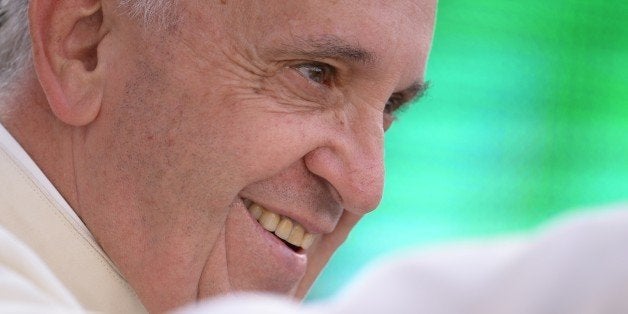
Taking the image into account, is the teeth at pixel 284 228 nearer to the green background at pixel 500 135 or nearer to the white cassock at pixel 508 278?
the white cassock at pixel 508 278

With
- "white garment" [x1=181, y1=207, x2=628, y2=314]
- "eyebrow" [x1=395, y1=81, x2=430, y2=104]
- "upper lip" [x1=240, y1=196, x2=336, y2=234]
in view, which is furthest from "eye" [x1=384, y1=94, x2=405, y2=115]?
"white garment" [x1=181, y1=207, x2=628, y2=314]

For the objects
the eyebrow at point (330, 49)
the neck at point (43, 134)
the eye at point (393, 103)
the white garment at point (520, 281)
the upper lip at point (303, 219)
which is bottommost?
the white garment at point (520, 281)

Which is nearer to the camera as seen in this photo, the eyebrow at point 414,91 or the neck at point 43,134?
the neck at point 43,134

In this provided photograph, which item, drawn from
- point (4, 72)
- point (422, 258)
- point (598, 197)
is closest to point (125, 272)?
point (4, 72)

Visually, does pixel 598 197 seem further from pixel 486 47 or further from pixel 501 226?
pixel 486 47

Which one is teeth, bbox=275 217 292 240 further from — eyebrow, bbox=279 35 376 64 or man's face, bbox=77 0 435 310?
eyebrow, bbox=279 35 376 64

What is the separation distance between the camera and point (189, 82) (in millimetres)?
1765

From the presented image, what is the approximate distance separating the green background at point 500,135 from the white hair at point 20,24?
332 cm

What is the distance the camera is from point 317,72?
6.18 ft

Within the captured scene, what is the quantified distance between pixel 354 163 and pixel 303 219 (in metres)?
0.14

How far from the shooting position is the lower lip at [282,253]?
1.81 m

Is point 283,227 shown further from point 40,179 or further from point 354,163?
point 40,179

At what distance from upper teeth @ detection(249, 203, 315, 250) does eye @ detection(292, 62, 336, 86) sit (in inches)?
9.6

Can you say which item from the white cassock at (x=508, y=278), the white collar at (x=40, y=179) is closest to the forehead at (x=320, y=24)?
the white collar at (x=40, y=179)
